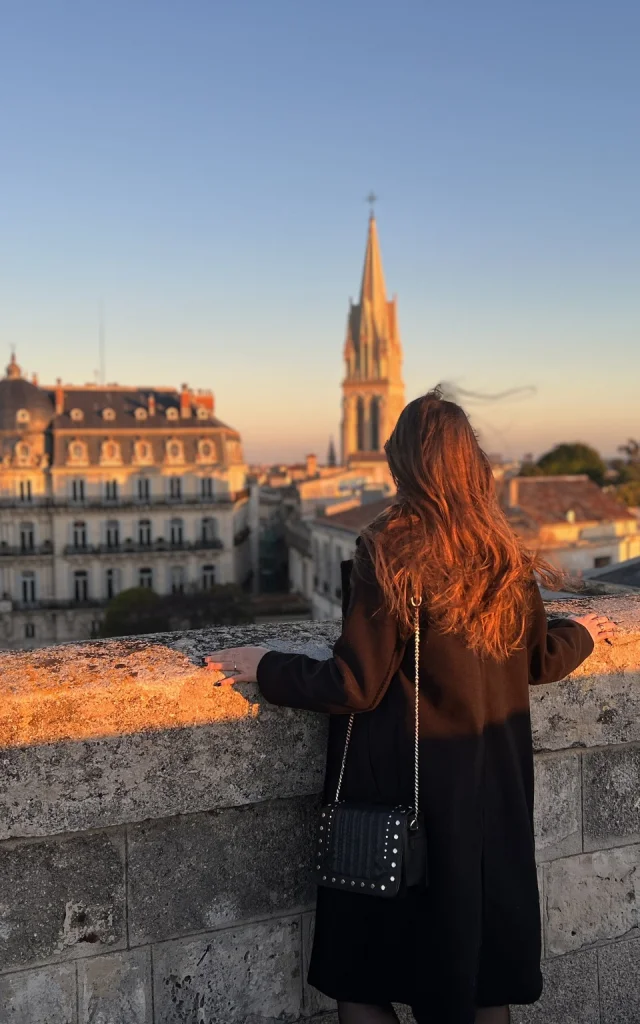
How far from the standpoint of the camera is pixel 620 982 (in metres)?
3.17

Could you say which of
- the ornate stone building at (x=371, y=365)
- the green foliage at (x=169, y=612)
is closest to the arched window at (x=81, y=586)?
the green foliage at (x=169, y=612)

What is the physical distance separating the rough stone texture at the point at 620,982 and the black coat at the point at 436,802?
2.74ft

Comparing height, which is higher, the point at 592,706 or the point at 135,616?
the point at 592,706

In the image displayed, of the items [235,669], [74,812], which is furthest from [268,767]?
[74,812]

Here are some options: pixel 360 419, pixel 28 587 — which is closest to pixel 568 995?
pixel 28 587

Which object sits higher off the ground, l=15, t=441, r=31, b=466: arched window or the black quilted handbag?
l=15, t=441, r=31, b=466: arched window

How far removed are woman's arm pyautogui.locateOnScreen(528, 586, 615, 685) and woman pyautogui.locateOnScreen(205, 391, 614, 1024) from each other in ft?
0.20

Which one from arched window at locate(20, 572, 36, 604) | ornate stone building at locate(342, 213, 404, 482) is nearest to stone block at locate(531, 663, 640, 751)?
arched window at locate(20, 572, 36, 604)

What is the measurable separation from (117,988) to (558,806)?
1.51m

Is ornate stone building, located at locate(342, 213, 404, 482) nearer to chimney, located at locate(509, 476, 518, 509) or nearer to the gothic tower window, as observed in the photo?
the gothic tower window

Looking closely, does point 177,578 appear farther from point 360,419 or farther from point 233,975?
point 360,419

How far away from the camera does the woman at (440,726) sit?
2.32m

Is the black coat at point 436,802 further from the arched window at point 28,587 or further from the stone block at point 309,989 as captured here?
the arched window at point 28,587

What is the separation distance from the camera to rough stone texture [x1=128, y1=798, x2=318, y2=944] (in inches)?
101
